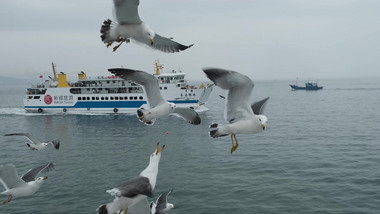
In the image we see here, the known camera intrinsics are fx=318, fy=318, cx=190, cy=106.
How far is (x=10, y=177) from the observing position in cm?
1237

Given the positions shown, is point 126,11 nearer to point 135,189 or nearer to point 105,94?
point 135,189

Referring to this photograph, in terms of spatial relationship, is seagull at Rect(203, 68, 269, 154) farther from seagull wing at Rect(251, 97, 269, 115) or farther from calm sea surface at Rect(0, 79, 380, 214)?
calm sea surface at Rect(0, 79, 380, 214)

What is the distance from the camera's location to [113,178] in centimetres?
2655

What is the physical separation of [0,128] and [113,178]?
130 ft

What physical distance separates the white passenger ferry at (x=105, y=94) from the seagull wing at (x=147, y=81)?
56339 millimetres

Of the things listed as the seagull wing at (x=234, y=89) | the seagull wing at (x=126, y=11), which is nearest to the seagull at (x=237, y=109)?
the seagull wing at (x=234, y=89)

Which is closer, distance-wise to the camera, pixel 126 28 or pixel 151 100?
pixel 126 28

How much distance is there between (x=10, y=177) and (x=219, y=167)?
1946 cm

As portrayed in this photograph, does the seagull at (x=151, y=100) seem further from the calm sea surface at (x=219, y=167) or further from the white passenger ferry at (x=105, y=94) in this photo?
the white passenger ferry at (x=105, y=94)

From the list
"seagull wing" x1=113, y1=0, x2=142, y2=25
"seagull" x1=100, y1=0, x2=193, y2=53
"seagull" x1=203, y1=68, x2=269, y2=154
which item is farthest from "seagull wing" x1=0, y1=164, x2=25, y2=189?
"seagull" x1=203, y1=68, x2=269, y2=154

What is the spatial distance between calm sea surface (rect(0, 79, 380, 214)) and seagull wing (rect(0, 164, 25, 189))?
8289mm

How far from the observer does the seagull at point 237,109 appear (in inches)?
248

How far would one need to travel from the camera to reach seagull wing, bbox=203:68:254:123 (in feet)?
19.4

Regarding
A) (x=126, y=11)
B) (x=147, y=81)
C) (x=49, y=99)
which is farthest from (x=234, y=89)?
(x=49, y=99)
